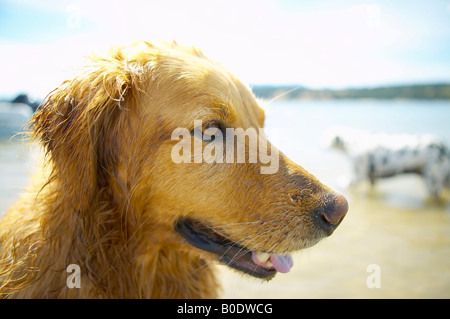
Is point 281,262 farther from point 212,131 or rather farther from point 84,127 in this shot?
point 84,127

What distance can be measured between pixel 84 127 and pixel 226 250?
1.13 m

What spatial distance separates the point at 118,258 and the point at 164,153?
0.73 meters

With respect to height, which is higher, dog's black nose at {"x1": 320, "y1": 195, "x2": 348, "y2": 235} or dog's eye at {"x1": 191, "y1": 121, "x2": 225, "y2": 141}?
dog's eye at {"x1": 191, "y1": 121, "x2": 225, "y2": 141}

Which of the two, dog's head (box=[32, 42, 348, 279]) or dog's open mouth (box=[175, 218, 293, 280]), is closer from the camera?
dog's head (box=[32, 42, 348, 279])

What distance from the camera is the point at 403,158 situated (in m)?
8.23

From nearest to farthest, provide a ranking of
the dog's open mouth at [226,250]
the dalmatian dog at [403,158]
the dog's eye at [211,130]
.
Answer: the dog's eye at [211,130] → the dog's open mouth at [226,250] → the dalmatian dog at [403,158]

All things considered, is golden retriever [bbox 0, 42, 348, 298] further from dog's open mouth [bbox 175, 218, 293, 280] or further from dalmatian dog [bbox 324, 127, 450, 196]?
dalmatian dog [bbox 324, 127, 450, 196]

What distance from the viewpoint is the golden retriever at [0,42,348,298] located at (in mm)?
2145

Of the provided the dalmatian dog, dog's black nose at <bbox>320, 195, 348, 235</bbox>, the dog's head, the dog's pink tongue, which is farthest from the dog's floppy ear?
the dalmatian dog

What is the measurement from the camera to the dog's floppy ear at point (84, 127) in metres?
2.07

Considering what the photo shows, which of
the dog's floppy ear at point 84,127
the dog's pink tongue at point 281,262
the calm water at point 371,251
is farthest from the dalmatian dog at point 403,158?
the dog's floppy ear at point 84,127

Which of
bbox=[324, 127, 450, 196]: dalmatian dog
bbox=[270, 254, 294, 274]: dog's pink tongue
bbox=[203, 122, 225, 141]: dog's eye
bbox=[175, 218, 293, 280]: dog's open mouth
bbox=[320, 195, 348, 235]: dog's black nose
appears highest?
bbox=[203, 122, 225, 141]: dog's eye

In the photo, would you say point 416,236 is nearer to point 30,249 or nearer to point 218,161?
point 218,161

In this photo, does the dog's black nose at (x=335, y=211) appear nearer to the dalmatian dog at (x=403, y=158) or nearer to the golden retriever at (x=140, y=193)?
the golden retriever at (x=140, y=193)
